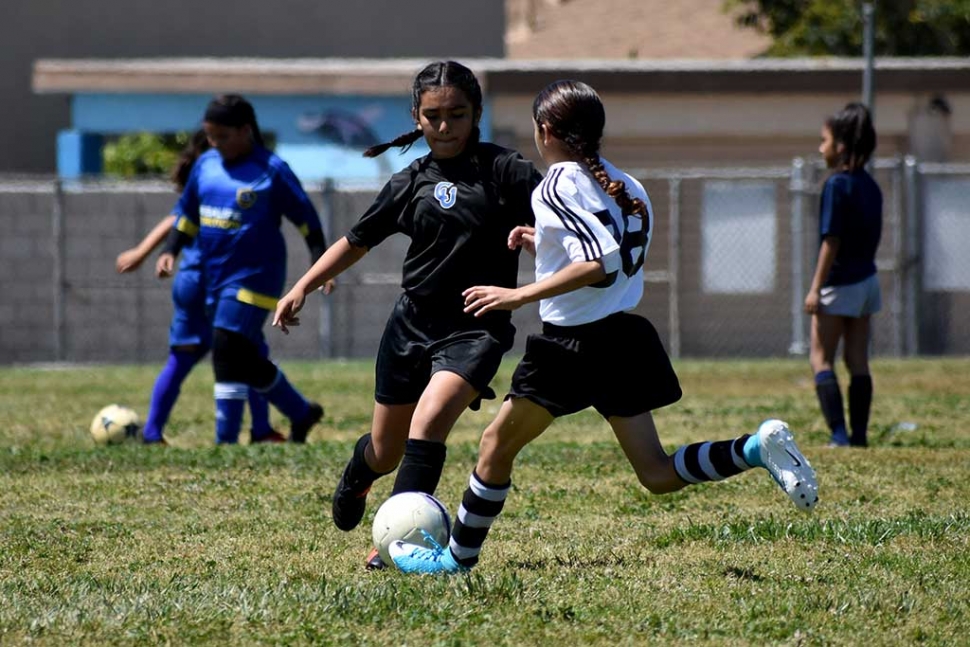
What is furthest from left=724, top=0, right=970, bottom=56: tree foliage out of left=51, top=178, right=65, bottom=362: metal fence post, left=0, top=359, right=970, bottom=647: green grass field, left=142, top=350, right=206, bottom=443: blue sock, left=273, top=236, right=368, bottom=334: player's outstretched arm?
left=273, top=236, right=368, bottom=334: player's outstretched arm

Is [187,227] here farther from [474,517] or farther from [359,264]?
[359,264]

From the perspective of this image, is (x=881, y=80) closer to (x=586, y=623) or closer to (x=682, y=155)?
(x=682, y=155)

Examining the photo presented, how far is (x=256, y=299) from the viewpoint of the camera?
30.7 ft

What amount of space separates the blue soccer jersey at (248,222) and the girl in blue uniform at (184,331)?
1.50 feet

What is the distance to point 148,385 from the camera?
15.2m

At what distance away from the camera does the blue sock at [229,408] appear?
376 inches

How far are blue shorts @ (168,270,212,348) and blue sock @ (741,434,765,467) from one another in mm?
5212

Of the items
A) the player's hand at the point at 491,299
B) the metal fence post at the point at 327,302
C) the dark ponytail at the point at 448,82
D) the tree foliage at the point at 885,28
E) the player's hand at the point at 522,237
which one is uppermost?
the tree foliage at the point at 885,28

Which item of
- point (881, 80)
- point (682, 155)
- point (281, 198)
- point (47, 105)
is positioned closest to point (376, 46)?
point (47, 105)

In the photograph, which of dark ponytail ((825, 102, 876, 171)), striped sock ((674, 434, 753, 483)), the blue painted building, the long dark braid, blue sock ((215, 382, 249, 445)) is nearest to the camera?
the long dark braid

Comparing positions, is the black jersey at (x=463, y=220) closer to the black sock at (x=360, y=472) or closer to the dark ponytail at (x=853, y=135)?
the black sock at (x=360, y=472)

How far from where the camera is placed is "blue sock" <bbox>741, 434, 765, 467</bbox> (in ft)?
17.7

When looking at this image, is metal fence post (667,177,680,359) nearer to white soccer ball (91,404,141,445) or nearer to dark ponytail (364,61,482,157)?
white soccer ball (91,404,141,445)

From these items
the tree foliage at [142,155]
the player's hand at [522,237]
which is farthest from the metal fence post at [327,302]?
the player's hand at [522,237]
